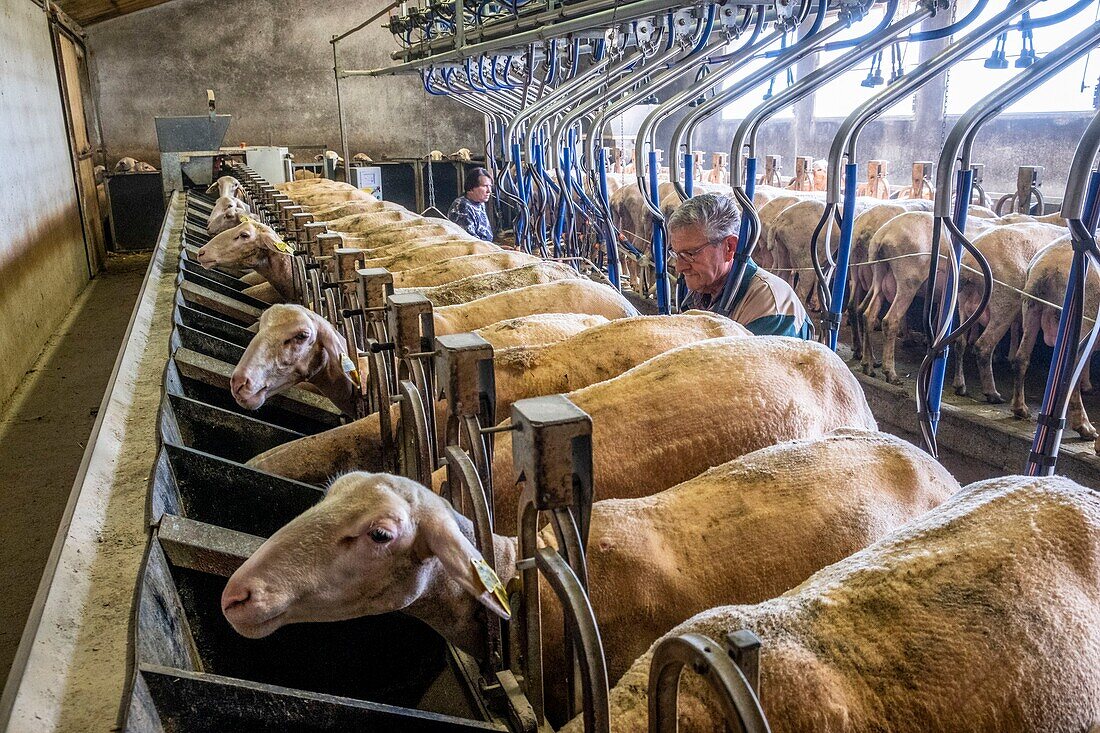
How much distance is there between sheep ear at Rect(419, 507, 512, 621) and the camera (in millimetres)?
1709

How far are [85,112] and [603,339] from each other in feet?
50.6

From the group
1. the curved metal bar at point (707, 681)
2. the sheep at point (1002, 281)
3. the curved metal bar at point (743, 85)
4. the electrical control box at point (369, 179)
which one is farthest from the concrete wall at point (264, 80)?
the curved metal bar at point (707, 681)

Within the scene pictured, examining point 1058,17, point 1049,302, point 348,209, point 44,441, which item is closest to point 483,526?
point 1058,17

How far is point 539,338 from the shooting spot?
385cm

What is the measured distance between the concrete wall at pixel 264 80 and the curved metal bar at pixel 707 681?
18406 millimetres

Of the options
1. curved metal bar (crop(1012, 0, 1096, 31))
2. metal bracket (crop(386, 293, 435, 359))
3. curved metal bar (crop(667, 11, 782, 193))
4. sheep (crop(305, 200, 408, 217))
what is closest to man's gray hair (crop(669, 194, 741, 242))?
curved metal bar (crop(667, 11, 782, 193))

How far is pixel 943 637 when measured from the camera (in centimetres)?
159

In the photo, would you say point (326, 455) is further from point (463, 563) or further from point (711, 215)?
point (711, 215)

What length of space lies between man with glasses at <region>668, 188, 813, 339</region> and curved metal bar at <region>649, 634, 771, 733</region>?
8.62 feet

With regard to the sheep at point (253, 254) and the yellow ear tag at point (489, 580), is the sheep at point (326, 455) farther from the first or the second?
the sheep at point (253, 254)

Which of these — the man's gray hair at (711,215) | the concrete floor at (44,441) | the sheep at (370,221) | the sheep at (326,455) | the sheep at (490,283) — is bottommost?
the concrete floor at (44,441)

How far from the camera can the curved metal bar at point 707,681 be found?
105cm

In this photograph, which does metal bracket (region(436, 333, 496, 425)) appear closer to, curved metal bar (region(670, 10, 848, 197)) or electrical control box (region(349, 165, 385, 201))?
curved metal bar (region(670, 10, 848, 197))

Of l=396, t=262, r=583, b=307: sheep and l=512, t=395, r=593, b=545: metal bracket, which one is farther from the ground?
l=512, t=395, r=593, b=545: metal bracket
